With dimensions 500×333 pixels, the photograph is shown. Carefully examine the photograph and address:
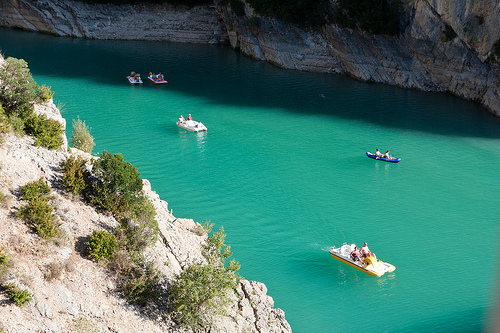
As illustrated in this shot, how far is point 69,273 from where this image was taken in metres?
14.0

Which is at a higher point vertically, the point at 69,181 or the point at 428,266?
the point at 69,181

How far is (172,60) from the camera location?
6188cm

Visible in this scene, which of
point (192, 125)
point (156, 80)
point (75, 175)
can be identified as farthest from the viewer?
point (156, 80)

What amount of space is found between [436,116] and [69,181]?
120 feet

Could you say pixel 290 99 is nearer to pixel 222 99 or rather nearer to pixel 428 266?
pixel 222 99

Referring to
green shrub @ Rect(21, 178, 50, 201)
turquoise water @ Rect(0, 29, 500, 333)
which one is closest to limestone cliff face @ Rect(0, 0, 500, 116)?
turquoise water @ Rect(0, 29, 500, 333)

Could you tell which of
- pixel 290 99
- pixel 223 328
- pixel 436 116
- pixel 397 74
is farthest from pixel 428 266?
pixel 397 74

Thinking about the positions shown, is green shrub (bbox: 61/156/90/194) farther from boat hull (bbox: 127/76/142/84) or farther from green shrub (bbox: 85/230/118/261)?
boat hull (bbox: 127/76/142/84)

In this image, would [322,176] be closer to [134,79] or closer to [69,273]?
[69,273]

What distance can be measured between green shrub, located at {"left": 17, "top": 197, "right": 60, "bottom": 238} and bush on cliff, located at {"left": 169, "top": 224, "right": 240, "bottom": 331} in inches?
162

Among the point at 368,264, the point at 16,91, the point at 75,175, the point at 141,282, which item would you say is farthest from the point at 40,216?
the point at 368,264

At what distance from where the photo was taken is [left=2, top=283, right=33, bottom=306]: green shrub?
486 inches

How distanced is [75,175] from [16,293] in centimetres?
566

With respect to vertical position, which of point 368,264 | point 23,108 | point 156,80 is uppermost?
point 23,108
